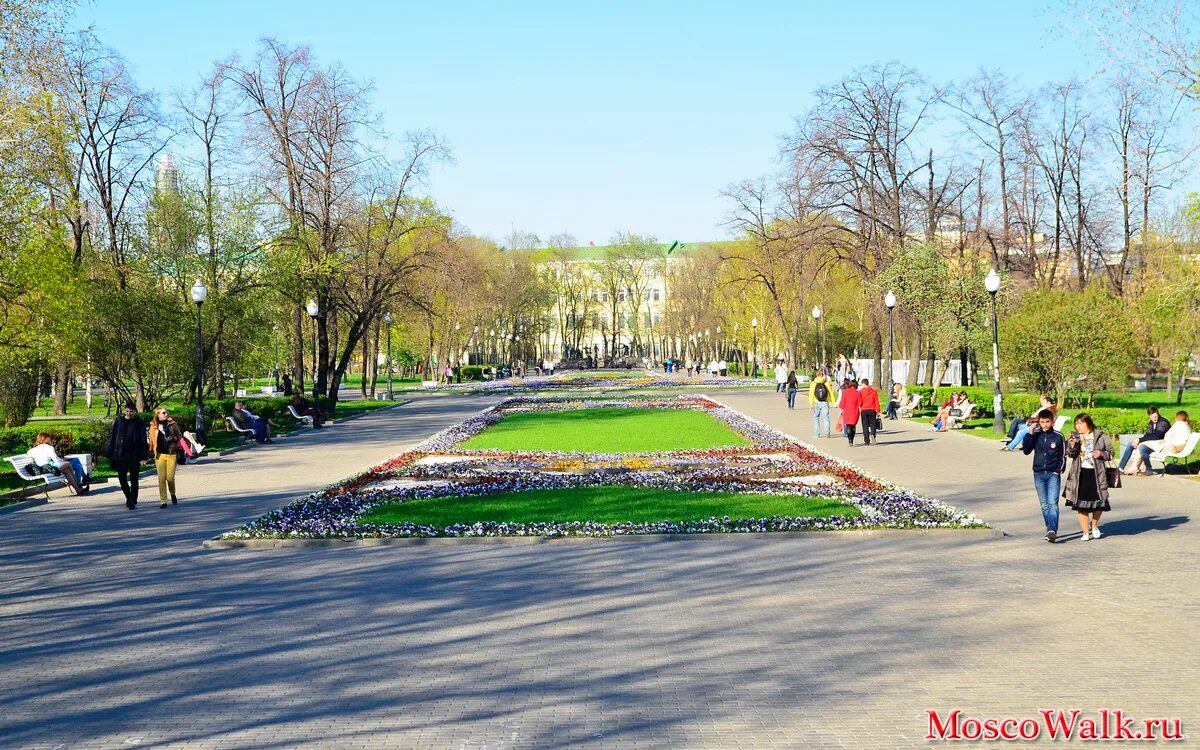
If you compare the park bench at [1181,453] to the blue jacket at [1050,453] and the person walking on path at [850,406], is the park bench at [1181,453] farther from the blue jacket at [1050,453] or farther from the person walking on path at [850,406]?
the person walking on path at [850,406]

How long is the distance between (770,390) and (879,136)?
1786 cm

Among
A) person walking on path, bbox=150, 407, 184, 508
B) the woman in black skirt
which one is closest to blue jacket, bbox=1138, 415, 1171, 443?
the woman in black skirt

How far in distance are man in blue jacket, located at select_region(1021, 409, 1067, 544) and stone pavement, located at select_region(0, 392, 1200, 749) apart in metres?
0.34

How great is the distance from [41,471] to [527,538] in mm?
10300

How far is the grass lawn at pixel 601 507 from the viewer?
47.3 feet

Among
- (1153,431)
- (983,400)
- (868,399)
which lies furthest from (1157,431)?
(983,400)

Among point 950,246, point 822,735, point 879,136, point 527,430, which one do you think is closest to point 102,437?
point 527,430

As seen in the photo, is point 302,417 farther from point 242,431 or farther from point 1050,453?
point 1050,453

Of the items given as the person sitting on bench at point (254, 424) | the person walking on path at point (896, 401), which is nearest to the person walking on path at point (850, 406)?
the person walking on path at point (896, 401)

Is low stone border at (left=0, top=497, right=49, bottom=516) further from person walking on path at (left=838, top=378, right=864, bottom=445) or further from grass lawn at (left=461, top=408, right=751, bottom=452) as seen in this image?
person walking on path at (left=838, top=378, right=864, bottom=445)

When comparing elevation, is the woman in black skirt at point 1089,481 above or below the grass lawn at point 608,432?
above

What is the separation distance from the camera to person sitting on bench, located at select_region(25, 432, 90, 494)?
1800cm

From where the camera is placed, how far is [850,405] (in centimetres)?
2502

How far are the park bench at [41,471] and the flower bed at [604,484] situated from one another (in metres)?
4.54
